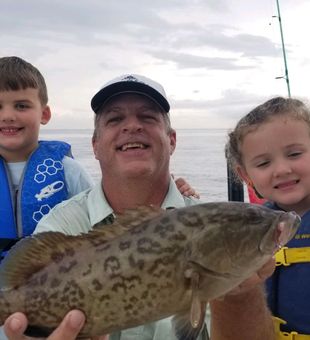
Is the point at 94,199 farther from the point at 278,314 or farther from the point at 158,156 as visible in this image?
the point at 278,314

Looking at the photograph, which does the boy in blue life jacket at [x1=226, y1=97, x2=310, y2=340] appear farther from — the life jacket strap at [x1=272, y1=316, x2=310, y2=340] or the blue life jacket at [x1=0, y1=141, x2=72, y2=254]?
the blue life jacket at [x1=0, y1=141, x2=72, y2=254]

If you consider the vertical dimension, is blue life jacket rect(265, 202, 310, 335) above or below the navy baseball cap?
below

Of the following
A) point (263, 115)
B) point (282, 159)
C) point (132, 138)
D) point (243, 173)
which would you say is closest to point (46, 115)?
point (132, 138)

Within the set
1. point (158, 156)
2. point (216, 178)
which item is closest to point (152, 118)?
point (158, 156)

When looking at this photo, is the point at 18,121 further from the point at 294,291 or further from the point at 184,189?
the point at 294,291

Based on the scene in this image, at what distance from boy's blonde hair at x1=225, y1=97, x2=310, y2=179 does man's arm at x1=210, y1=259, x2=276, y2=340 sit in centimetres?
136

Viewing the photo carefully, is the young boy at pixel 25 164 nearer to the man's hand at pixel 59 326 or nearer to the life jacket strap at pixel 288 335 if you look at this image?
the man's hand at pixel 59 326

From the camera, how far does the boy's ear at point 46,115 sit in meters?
5.46

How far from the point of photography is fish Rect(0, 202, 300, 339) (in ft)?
7.88

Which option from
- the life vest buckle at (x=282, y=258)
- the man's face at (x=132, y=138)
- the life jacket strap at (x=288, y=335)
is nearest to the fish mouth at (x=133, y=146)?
the man's face at (x=132, y=138)

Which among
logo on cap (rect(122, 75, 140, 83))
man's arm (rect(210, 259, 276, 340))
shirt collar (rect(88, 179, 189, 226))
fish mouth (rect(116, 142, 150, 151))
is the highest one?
logo on cap (rect(122, 75, 140, 83))

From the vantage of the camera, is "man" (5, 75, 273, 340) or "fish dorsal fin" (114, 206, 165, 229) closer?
"fish dorsal fin" (114, 206, 165, 229)

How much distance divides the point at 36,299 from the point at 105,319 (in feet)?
1.28

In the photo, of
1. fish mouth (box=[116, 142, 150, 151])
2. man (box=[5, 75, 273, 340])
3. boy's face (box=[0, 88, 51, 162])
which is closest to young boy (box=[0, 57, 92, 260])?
boy's face (box=[0, 88, 51, 162])
